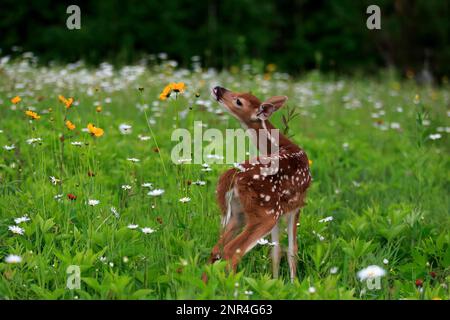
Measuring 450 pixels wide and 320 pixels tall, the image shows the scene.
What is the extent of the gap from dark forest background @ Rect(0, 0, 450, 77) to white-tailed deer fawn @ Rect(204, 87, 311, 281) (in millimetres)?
12860

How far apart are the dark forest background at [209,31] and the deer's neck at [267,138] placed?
12772mm

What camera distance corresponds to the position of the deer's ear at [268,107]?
3.81 metres

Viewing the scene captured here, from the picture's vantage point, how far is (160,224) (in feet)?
14.0

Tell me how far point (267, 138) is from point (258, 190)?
49 cm

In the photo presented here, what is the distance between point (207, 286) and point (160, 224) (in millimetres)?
1137

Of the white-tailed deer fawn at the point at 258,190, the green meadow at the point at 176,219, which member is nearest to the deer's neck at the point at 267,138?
the white-tailed deer fawn at the point at 258,190

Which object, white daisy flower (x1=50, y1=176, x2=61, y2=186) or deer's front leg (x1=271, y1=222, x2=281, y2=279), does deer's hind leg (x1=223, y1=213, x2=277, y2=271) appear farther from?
white daisy flower (x1=50, y1=176, x2=61, y2=186)

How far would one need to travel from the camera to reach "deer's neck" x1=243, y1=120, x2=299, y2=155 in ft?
12.9

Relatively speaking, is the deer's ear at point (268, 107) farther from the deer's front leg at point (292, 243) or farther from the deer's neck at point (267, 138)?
the deer's front leg at point (292, 243)

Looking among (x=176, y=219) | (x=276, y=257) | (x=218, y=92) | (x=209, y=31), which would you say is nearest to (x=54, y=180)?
(x=176, y=219)

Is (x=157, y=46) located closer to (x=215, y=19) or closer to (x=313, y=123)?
(x=215, y=19)

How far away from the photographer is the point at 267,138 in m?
3.98

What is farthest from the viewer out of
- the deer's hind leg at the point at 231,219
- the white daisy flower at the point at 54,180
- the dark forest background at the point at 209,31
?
the dark forest background at the point at 209,31
